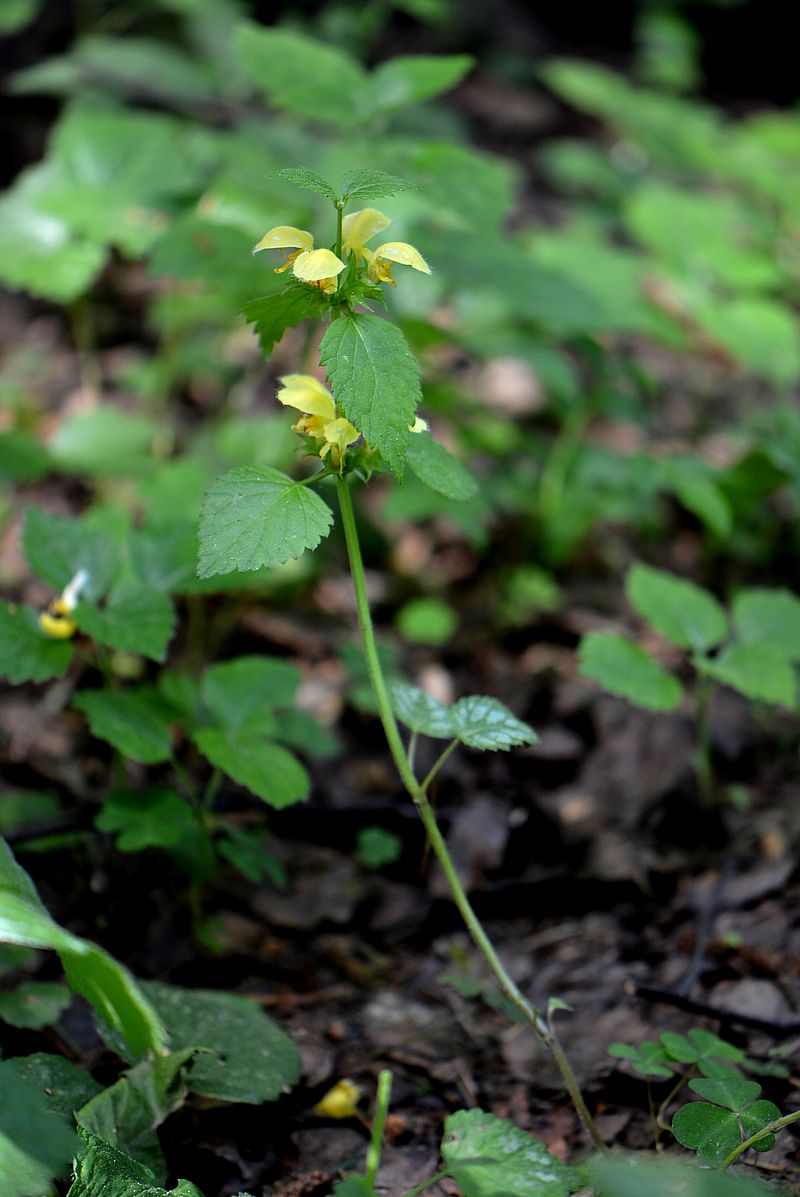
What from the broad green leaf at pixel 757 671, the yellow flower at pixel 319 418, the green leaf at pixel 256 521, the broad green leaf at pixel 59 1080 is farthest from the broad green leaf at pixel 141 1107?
the broad green leaf at pixel 757 671

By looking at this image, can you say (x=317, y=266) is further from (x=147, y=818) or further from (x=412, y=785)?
(x=147, y=818)

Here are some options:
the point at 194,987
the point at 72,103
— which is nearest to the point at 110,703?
the point at 194,987

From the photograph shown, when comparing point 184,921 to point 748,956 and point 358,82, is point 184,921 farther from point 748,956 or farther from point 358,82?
point 358,82

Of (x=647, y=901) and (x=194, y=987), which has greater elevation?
(x=647, y=901)

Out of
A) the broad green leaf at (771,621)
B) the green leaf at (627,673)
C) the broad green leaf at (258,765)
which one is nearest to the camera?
the broad green leaf at (258,765)

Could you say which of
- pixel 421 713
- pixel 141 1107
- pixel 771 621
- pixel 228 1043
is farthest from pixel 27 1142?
pixel 771 621

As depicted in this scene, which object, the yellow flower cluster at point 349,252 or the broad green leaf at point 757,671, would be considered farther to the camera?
the broad green leaf at point 757,671

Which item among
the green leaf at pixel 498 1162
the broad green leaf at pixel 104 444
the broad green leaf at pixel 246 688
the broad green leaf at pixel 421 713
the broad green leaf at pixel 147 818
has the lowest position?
the broad green leaf at pixel 147 818

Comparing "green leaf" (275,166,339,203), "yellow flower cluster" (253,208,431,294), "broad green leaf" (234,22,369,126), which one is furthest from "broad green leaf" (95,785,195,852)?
"broad green leaf" (234,22,369,126)

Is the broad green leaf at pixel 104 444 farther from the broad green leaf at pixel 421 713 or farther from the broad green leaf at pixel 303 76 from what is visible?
the broad green leaf at pixel 421 713
